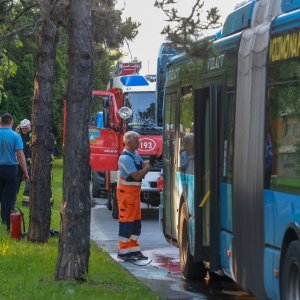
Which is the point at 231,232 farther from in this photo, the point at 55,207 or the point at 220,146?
the point at 55,207

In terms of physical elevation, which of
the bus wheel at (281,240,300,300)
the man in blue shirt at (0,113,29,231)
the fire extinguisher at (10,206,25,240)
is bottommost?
the fire extinguisher at (10,206,25,240)

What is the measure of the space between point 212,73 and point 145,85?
1212 cm

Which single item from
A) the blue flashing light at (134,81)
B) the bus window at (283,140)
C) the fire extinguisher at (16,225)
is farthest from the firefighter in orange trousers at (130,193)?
the blue flashing light at (134,81)

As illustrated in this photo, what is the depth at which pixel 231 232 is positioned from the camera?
419 inches

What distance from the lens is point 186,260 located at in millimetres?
13047

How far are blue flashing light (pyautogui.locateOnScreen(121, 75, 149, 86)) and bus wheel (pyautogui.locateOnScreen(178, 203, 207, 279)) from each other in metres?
10.6

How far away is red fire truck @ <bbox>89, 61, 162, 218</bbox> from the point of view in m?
22.1

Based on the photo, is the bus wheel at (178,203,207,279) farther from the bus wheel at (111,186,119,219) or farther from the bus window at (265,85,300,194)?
the bus wheel at (111,186,119,219)

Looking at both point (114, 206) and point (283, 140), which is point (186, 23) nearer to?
point (283, 140)

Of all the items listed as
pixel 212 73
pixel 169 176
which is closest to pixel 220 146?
pixel 212 73

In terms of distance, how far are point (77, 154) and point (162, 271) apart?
3.53m

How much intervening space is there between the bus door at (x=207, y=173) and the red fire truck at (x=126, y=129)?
32.5 ft

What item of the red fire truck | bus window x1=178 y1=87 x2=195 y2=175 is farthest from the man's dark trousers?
the red fire truck

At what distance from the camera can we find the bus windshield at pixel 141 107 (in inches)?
889
